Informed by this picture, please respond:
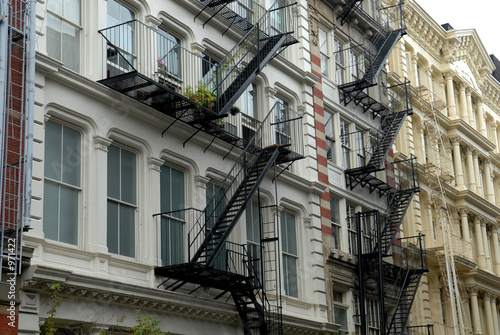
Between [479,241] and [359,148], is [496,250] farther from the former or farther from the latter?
[359,148]

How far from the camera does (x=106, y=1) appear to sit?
824 inches

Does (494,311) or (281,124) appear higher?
(281,124)

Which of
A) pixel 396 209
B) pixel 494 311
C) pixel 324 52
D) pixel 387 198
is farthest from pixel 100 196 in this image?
pixel 494 311

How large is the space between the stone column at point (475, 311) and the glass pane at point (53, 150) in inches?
1051

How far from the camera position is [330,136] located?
31047mm

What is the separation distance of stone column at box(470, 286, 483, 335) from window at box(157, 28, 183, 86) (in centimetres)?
2277

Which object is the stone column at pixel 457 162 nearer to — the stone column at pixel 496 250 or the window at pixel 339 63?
the stone column at pixel 496 250

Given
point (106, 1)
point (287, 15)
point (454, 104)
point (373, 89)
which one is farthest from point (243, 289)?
point (454, 104)

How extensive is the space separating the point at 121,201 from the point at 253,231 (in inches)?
247

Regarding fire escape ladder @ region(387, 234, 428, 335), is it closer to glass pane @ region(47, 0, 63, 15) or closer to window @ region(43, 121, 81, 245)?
window @ region(43, 121, 81, 245)

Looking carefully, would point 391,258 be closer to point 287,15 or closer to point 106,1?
point 287,15

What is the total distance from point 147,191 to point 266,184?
20.2 feet

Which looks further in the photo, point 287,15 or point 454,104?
point 454,104

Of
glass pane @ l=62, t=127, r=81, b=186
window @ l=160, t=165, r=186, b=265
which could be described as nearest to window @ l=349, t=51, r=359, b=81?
window @ l=160, t=165, r=186, b=265
